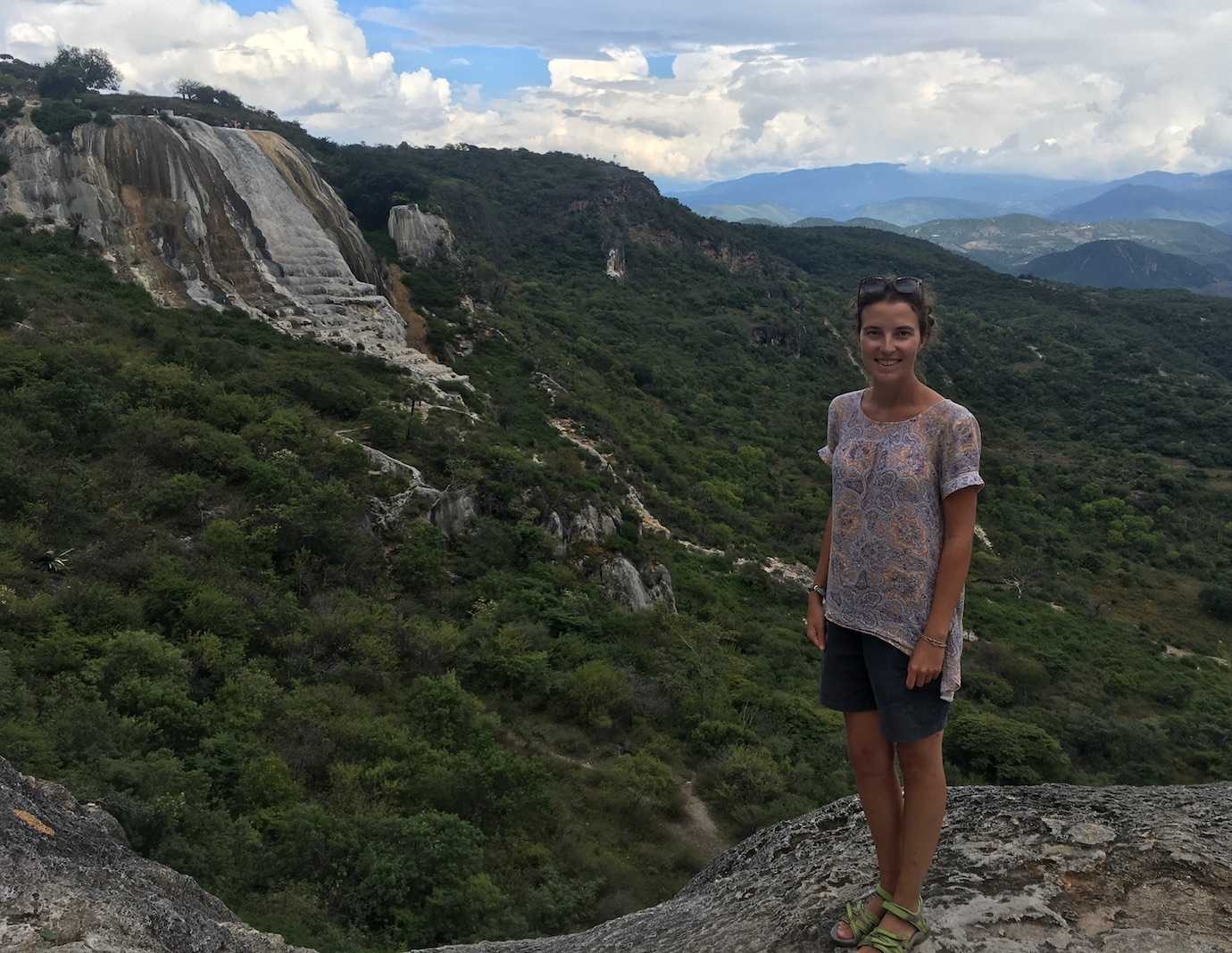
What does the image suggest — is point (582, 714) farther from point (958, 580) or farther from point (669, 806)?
point (958, 580)

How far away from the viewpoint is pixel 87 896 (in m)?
3.36

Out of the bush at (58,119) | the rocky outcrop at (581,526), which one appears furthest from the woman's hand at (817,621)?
the bush at (58,119)

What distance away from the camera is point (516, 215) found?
A: 71.4 m

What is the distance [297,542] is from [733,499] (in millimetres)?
20307

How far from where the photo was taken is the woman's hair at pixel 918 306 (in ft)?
9.36

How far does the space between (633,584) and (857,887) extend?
504 inches

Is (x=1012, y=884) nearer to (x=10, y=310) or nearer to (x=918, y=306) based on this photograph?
(x=918, y=306)

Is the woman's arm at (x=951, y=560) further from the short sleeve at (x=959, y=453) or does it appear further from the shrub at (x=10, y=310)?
the shrub at (x=10, y=310)

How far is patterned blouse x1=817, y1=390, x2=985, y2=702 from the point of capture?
271 centimetres

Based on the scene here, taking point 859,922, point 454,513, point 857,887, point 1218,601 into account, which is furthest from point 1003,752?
point 1218,601

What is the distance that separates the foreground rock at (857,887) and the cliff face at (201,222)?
20.7 metres

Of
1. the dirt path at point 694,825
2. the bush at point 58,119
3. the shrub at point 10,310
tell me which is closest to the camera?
the dirt path at point 694,825

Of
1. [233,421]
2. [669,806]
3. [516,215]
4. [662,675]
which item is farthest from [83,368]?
[516,215]

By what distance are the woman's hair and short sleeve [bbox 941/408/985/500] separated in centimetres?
41
